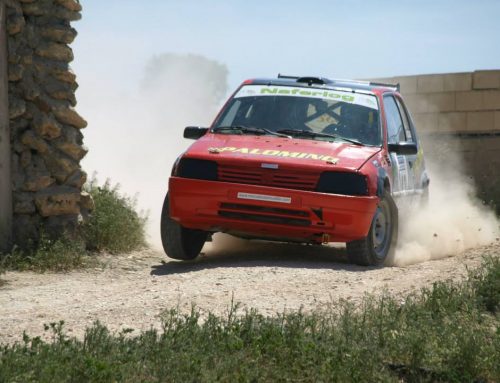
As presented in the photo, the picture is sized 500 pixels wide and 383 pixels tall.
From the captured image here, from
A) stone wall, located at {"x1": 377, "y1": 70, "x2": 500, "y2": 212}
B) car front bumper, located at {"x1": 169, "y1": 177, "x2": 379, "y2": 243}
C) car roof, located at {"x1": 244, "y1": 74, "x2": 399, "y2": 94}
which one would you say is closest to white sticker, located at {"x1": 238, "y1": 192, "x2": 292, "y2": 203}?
car front bumper, located at {"x1": 169, "y1": 177, "x2": 379, "y2": 243}

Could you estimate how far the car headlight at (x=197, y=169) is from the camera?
11.4m

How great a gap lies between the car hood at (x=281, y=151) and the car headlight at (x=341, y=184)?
7 centimetres

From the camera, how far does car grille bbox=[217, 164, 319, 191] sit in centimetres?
1125

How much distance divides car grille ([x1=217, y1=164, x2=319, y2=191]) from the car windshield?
956 mm

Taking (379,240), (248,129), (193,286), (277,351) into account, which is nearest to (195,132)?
(248,129)

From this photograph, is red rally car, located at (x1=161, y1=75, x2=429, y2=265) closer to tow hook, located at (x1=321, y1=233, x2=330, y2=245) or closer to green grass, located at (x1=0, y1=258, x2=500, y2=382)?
tow hook, located at (x1=321, y1=233, x2=330, y2=245)

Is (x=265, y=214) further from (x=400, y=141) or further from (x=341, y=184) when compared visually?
(x=400, y=141)

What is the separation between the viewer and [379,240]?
11883mm

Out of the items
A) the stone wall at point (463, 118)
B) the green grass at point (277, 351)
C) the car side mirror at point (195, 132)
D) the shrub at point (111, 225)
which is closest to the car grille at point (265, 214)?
the car side mirror at point (195, 132)

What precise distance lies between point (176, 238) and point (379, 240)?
197 cm

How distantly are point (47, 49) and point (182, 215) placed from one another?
2299 millimetres

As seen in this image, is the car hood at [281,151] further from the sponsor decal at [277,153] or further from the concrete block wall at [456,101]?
the concrete block wall at [456,101]

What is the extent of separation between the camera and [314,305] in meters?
9.09

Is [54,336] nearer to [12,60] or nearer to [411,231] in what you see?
[12,60]
